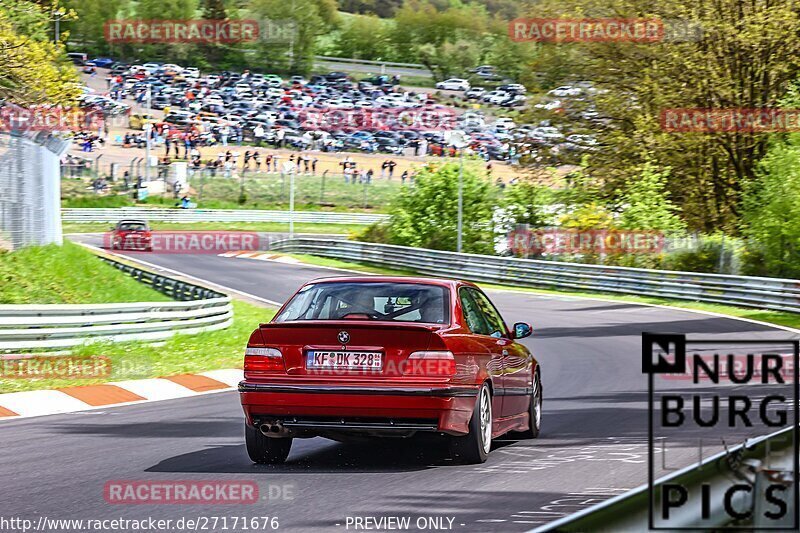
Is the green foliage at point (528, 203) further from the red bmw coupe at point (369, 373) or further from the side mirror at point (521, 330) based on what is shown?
the red bmw coupe at point (369, 373)

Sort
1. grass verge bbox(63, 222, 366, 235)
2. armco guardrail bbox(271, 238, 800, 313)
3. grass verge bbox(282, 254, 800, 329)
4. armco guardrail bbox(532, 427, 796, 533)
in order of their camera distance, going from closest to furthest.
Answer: armco guardrail bbox(532, 427, 796, 533)
grass verge bbox(282, 254, 800, 329)
armco guardrail bbox(271, 238, 800, 313)
grass verge bbox(63, 222, 366, 235)

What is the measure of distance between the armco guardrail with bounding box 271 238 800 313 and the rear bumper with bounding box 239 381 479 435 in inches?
1000

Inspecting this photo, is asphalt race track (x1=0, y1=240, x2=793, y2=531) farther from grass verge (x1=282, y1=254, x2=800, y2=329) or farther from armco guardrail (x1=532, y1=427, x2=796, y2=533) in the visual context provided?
grass verge (x1=282, y1=254, x2=800, y2=329)

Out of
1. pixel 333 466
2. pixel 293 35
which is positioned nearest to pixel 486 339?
pixel 333 466

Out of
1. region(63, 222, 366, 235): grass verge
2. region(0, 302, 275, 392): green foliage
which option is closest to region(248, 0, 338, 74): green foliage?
region(63, 222, 366, 235): grass verge

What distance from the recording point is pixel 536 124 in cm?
4966

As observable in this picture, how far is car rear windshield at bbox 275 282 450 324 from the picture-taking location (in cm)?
926

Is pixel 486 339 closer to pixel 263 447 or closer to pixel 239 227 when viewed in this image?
pixel 263 447

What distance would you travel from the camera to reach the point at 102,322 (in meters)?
18.2

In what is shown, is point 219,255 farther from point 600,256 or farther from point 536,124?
point 600,256

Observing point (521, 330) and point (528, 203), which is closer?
point (521, 330)

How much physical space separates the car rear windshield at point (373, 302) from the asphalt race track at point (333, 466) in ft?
3.79

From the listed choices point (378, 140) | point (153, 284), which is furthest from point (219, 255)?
Result: point (378, 140)

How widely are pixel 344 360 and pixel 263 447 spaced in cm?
107
